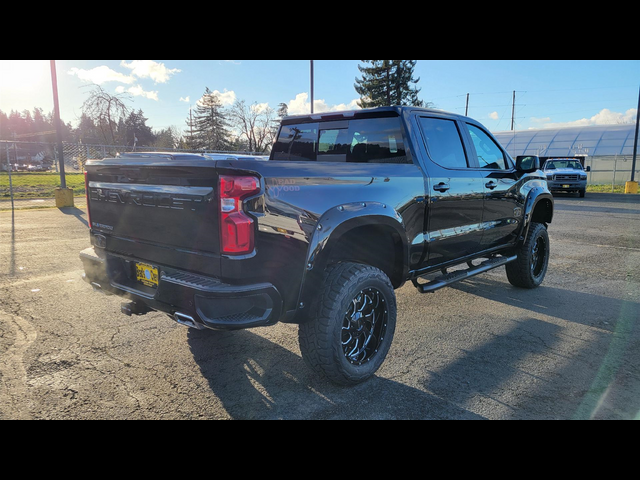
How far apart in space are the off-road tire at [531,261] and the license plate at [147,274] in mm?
4224

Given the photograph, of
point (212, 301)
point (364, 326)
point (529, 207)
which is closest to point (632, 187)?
point (529, 207)

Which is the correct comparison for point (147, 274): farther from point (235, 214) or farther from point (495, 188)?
point (495, 188)

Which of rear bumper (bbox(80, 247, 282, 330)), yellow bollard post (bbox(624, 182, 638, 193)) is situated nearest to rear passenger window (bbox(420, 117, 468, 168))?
rear bumper (bbox(80, 247, 282, 330))

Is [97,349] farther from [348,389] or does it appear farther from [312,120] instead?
[312,120]

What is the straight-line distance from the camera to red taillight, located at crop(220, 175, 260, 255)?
2543 mm

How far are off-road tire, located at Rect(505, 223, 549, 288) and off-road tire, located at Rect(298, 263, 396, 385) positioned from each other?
9.25ft

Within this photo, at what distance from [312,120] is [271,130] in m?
28.2

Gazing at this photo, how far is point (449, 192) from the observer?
13.1 ft

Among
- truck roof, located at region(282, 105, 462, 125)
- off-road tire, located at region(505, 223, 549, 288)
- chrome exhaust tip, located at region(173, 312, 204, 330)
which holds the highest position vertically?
truck roof, located at region(282, 105, 462, 125)

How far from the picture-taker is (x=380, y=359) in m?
3.34

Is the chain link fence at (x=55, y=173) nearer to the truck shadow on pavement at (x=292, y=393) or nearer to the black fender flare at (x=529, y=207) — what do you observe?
the truck shadow on pavement at (x=292, y=393)

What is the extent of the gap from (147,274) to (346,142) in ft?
7.06

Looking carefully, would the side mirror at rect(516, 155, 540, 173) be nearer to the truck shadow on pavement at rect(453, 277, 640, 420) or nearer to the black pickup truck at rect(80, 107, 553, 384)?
the black pickup truck at rect(80, 107, 553, 384)
